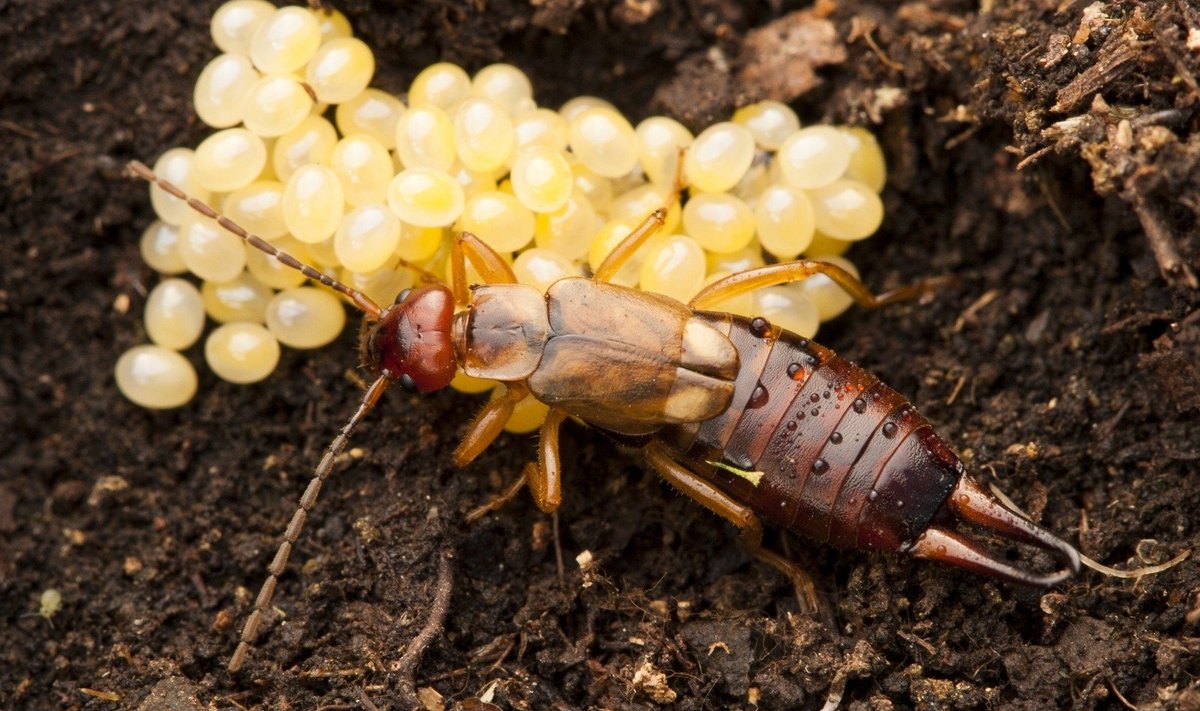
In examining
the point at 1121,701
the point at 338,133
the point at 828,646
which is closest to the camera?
the point at 1121,701

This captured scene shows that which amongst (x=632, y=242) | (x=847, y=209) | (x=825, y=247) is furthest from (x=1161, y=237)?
(x=632, y=242)

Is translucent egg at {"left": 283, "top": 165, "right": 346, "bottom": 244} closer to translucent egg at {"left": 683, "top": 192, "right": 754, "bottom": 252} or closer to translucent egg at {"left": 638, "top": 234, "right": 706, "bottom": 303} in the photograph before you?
translucent egg at {"left": 638, "top": 234, "right": 706, "bottom": 303}

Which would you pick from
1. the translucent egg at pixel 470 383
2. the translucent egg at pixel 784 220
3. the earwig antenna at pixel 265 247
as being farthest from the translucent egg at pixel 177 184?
the translucent egg at pixel 784 220

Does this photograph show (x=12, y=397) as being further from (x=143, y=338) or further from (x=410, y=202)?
(x=410, y=202)

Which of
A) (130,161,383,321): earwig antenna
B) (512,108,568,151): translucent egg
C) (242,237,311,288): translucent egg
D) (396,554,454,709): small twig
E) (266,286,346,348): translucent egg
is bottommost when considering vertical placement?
(396,554,454,709): small twig

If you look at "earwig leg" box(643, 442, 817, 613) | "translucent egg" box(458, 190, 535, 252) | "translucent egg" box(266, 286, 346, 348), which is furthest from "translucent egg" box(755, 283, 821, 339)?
"translucent egg" box(266, 286, 346, 348)

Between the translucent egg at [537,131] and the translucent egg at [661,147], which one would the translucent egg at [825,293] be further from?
the translucent egg at [537,131]

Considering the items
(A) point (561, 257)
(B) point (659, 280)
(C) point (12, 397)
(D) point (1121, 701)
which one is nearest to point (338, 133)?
(A) point (561, 257)
